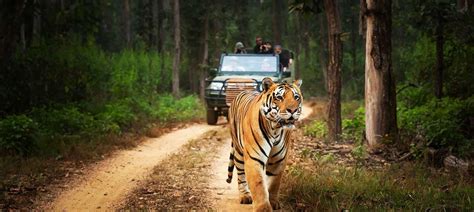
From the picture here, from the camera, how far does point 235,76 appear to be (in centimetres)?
1677

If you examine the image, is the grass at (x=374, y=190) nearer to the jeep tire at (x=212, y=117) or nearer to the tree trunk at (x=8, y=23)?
the jeep tire at (x=212, y=117)

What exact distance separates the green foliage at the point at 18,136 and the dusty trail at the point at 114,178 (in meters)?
1.46

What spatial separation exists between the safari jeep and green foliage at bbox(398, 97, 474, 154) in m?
4.41

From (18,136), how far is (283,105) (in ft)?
22.1

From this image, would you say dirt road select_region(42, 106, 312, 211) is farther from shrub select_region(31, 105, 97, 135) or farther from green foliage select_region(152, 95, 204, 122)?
green foliage select_region(152, 95, 204, 122)

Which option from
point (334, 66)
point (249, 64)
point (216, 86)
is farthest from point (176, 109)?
point (334, 66)

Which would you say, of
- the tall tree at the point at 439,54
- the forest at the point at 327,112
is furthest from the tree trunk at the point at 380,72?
the tall tree at the point at 439,54

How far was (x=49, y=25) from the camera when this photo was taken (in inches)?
821

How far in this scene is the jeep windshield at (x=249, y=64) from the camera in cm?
1709

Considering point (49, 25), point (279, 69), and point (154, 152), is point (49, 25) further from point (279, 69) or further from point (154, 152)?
point (154, 152)

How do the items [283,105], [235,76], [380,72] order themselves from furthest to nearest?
[235,76] < [380,72] < [283,105]

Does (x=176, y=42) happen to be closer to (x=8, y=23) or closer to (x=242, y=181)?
(x=8, y=23)

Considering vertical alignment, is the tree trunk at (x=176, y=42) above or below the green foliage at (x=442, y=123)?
above

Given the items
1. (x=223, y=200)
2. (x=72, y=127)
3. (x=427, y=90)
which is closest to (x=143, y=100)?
(x=72, y=127)
